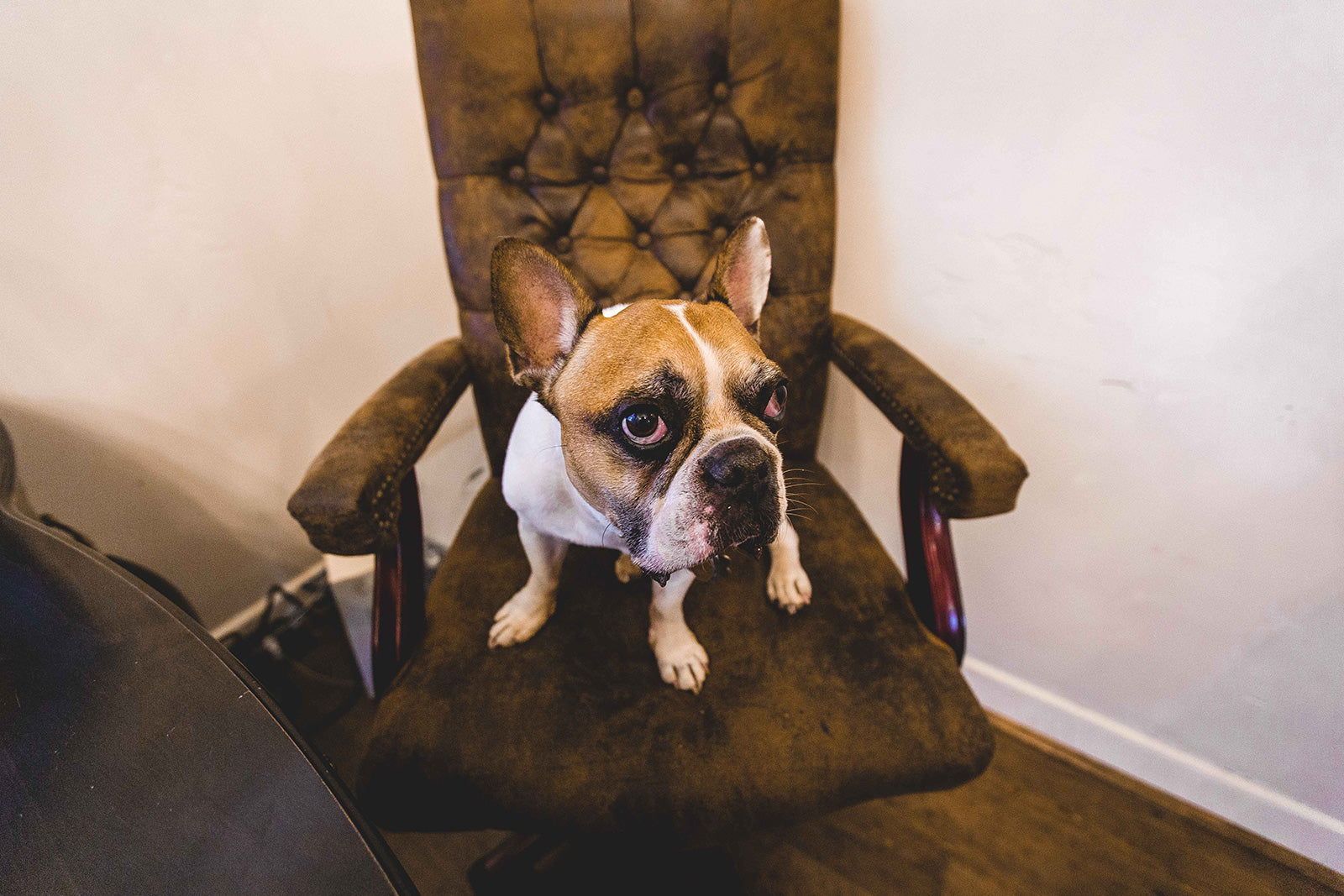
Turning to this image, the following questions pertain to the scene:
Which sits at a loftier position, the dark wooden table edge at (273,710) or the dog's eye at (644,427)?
the dog's eye at (644,427)

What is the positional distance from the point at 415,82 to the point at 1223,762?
277 cm

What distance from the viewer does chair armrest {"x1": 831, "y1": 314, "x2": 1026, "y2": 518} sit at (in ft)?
2.75

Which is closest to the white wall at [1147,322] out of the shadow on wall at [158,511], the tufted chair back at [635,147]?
the tufted chair back at [635,147]

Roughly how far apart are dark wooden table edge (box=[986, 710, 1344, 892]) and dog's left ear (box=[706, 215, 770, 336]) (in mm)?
1489

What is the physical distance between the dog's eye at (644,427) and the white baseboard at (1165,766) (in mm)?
1446

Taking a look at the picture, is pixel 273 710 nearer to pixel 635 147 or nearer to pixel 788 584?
pixel 788 584

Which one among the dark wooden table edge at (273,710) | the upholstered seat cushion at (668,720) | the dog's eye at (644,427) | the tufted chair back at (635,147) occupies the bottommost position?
→ the upholstered seat cushion at (668,720)

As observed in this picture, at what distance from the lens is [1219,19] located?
908 mm

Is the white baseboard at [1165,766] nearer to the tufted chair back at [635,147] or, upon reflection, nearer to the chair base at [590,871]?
the chair base at [590,871]

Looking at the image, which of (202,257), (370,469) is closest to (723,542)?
(370,469)

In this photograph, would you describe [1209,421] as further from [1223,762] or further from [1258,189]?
→ [1223,762]

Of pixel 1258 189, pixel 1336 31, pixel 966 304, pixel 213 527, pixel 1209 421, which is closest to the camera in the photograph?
pixel 1336 31

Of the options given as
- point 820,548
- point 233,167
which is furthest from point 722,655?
point 233,167

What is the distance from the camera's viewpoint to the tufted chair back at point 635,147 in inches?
43.8
